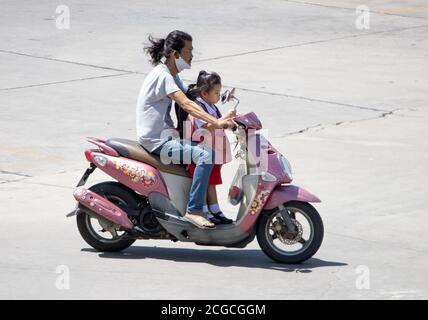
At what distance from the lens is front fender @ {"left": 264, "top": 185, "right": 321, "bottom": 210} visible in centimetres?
877

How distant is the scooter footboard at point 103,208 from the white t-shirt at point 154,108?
1.75 feet

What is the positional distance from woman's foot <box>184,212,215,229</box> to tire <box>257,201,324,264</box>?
1.25 feet

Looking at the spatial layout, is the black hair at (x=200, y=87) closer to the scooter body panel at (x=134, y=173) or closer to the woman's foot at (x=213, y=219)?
the scooter body panel at (x=134, y=173)

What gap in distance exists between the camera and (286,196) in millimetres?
8797

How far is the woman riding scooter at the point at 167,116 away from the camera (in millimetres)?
8875

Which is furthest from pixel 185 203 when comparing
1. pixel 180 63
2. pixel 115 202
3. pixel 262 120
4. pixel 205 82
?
pixel 262 120

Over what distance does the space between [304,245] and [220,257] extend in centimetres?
74

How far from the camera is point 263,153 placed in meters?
8.84

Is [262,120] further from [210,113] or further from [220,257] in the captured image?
[210,113]

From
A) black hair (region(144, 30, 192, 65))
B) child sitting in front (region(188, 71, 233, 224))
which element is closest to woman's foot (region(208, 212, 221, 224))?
child sitting in front (region(188, 71, 233, 224))

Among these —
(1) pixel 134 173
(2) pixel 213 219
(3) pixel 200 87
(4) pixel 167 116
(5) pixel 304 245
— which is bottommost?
(5) pixel 304 245

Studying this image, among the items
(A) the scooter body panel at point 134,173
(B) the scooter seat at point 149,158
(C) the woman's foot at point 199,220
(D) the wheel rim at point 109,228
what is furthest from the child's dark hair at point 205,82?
(D) the wheel rim at point 109,228

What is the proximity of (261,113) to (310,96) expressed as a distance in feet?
3.94

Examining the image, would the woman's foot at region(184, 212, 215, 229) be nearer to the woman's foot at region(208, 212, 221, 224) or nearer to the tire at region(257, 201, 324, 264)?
the woman's foot at region(208, 212, 221, 224)
